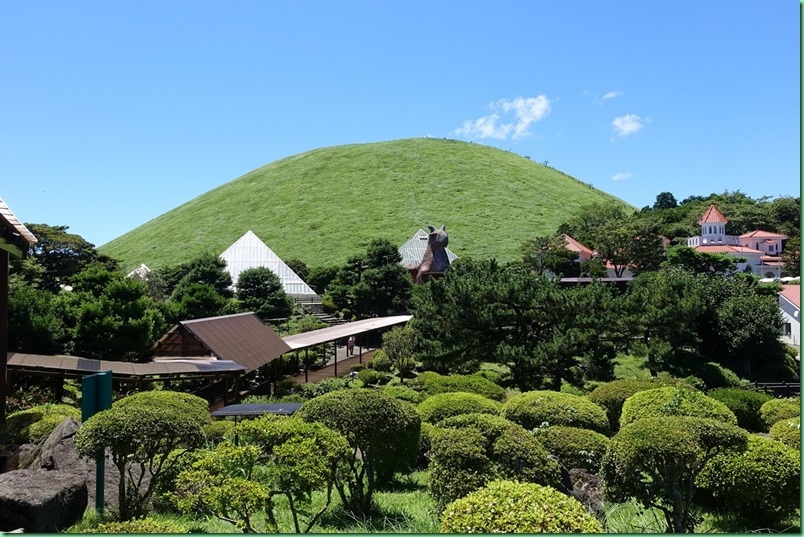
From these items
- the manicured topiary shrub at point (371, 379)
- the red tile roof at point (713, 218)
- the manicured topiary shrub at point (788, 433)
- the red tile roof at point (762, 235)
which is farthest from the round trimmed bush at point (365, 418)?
the red tile roof at point (762, 235)

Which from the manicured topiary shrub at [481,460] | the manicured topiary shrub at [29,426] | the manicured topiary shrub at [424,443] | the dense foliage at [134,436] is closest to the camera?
the dense foliage at [134,436]

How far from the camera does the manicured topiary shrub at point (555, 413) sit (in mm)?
12219

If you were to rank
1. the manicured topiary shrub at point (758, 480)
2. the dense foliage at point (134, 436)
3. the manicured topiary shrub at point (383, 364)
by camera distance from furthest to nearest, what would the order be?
the manicured topiary shrub at point (383, 364)
the manicured topiary shrub at point (758, 480)
the dense foliage at point (134, 436)

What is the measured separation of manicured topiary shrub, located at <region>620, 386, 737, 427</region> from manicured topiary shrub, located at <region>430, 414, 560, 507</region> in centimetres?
186

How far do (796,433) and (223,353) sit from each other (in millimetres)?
14865

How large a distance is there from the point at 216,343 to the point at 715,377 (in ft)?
70.6

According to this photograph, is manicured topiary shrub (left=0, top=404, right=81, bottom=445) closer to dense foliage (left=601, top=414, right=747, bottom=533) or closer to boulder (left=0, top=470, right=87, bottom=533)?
boulder (left=0, top=470, right=87, bottom=533)

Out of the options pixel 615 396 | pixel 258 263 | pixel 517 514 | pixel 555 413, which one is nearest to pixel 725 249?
pixel 258 263

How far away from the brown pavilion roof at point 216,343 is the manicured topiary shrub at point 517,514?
14486mm

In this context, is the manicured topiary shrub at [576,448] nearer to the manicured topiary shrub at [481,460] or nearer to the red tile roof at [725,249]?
the manicured topiary shrub at [481,460]

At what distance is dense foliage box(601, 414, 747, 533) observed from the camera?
6.25m

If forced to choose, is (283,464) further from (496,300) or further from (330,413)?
(496,300)

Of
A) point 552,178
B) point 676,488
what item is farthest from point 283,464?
point 552,178

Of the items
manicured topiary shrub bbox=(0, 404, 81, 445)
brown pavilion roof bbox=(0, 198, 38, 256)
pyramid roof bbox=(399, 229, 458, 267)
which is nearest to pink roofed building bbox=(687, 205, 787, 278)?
pyramid roof bbox=(399, 229, 458, 267)
